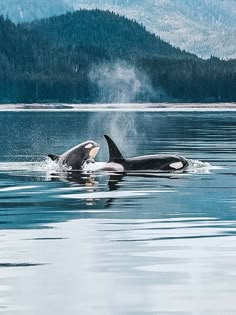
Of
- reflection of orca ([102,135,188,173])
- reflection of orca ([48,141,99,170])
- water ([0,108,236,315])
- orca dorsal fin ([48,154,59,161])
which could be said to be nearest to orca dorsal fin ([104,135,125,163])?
reflection of orca ([102,135,188,173])

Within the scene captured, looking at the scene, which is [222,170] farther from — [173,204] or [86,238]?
[86,238]

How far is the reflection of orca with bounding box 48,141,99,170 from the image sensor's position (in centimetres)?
4106

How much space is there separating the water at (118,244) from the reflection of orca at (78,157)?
8.12 feet

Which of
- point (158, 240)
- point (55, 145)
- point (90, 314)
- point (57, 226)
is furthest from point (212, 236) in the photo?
point (55, 145)

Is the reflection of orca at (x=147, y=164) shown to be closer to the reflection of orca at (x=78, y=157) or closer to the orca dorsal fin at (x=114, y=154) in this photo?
the orca dorsal fin at (x=114, y=154)

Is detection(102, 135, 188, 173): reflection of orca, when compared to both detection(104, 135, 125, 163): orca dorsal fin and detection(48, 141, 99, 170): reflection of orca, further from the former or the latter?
detection(48, 141, 99, 170): reflection of orca

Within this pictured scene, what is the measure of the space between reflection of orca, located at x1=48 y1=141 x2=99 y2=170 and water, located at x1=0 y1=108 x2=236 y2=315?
8.12ft

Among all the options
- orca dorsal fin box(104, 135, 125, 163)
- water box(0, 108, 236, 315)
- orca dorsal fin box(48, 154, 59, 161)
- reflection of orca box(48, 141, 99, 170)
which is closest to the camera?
water box(0, 108, 236, 315)

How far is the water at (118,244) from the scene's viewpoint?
16016 millimetres

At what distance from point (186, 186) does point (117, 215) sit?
27.1 ft

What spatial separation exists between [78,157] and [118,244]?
2028 centimetres

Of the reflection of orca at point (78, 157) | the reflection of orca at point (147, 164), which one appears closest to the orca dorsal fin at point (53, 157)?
the reflection of orca at point (78, 157)

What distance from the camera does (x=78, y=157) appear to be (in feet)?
136

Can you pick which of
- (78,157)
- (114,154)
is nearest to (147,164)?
(114,154)
